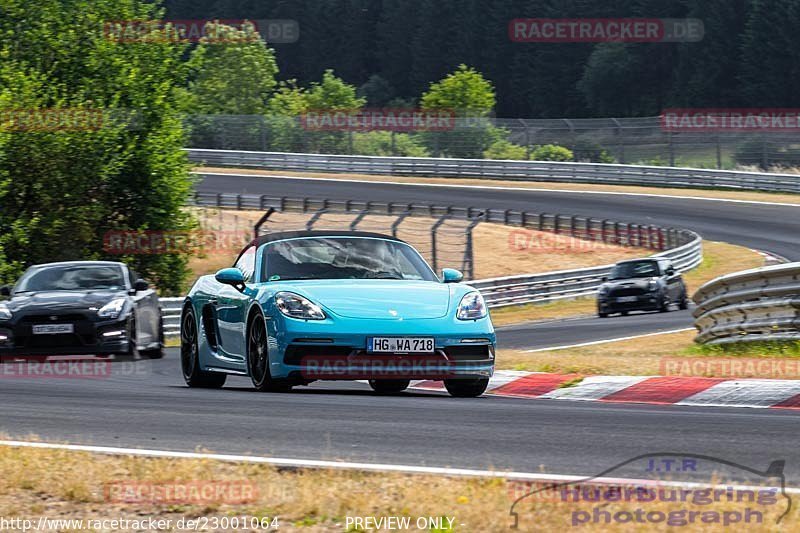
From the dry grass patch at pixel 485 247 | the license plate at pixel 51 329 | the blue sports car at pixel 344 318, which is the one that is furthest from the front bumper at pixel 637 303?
the blue sports car at pixel 344 318

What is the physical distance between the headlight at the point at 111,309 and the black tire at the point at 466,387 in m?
6.09

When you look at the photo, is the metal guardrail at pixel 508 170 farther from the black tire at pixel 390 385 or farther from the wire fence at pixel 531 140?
the black tire at pixel 390 385

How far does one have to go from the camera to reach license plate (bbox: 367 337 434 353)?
9773 mm

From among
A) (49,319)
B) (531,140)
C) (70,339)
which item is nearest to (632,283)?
(70,339)

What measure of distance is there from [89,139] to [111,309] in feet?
62.3

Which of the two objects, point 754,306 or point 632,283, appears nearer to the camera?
point 754,306

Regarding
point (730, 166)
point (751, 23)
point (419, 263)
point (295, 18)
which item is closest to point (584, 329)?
point (419, 263)

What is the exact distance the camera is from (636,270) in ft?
95.6

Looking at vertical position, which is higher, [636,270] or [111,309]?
[111,309]

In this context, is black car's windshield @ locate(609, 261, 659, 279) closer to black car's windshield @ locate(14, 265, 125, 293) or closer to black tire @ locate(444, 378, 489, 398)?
black car's windshield @ locate(14, 265, 125, 293)

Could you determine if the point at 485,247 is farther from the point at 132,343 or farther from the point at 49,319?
the point at 49,319

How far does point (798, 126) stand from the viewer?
6178cm

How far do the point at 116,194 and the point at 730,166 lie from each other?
33192mm

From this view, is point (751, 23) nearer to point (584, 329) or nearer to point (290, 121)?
point (290, 121)
